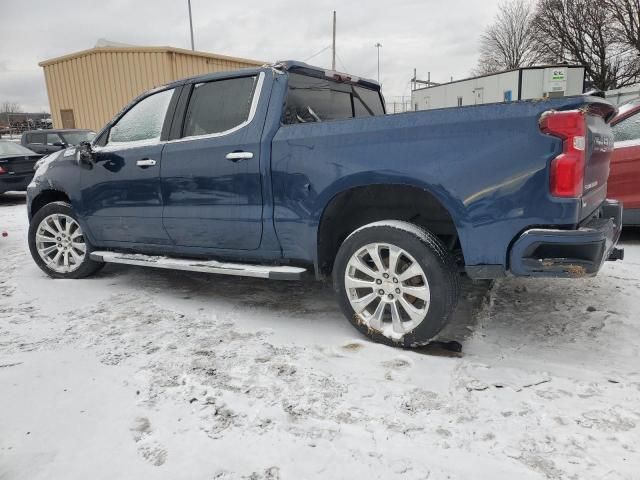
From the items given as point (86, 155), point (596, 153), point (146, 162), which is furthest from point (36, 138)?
point (596, 153)

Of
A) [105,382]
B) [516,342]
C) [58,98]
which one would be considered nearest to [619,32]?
[58,98]

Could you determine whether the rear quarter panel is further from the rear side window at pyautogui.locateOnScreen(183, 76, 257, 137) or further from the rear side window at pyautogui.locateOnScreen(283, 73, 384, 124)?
the rear side window at pyautogui.locateOnScreen(183, 76, 257, 137)

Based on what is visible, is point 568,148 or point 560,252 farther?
point 560,252

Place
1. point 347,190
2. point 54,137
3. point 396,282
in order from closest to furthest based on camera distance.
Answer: point 396,282 < point 347,190 < point 54,137

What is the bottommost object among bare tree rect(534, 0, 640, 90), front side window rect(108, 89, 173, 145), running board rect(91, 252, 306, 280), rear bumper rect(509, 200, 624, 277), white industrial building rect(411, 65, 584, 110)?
running board rect(91, 252, 306, 280)

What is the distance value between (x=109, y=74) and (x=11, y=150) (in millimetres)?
6129

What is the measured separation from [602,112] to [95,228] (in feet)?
13.2

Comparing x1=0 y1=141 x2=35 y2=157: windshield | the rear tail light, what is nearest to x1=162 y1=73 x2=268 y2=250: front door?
the rear tail light

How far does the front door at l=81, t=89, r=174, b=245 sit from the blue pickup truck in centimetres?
1

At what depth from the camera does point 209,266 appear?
11.7 ft

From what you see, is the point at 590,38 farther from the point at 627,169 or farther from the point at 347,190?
the point at 347,190

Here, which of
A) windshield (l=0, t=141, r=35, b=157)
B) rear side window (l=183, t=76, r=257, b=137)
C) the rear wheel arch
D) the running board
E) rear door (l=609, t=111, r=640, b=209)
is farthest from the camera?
windshield (l=0, t=141, r=35, b=157)

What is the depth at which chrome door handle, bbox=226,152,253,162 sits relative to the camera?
3281mm

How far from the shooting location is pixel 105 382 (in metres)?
2.60
